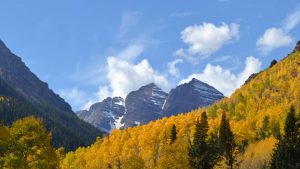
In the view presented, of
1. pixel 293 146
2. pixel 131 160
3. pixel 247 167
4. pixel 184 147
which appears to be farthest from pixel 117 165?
pixel 293 146

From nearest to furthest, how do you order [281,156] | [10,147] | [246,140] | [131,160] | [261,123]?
[10,147] → [281,156] → [131,160] → [246,140] → [261,123]

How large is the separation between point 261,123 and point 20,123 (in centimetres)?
14833

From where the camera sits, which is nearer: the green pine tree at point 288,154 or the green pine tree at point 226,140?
the green pine tree at point 288,154

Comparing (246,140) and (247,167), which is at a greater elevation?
(246,140)

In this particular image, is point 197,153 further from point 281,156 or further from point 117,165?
point 117,165

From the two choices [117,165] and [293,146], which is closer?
[293,146]

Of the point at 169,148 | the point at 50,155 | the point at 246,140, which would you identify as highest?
the point at 246,140

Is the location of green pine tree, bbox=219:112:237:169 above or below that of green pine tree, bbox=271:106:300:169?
above

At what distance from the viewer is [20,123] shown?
53656 mm

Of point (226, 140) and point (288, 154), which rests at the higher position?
point (226, 140)

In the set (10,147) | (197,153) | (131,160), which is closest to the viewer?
(10,147)

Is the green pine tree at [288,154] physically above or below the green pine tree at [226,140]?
below

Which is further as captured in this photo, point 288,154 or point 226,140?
point 226,140

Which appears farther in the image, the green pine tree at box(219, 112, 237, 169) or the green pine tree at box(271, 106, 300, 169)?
the green pine tree at box(219, 112, 237, 169)
